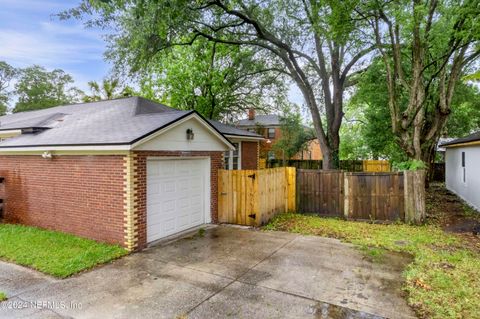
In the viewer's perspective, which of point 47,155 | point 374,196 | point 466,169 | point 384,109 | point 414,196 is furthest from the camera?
point 384,109

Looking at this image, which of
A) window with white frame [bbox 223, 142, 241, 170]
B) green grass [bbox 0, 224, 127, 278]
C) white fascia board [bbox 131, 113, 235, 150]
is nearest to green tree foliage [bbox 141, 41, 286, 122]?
window with white frame [bbox 223, 142, 241, 170]

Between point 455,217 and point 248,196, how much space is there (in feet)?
24.5

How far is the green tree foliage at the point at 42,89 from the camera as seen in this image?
36469 millimetres

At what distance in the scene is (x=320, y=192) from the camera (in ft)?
34.1

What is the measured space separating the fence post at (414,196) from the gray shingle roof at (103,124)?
23.0 feet

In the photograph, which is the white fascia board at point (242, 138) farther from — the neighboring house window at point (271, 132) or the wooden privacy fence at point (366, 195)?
the neighboring house window at point (271, 132)

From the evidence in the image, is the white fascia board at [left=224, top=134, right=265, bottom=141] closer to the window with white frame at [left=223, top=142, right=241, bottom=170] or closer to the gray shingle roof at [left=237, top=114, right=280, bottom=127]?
the window with white frame at [left=223, top=142, right=241, bottom=170]

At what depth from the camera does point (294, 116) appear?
78.4 ft

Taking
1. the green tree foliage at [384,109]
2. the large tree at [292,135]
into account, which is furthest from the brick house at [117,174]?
the large tree at [292,135]

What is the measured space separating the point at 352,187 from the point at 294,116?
14.8 m

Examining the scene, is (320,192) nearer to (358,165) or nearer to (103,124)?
(103,124)

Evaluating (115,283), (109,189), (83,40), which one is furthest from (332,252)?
(83,40)

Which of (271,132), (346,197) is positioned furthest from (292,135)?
(346,197)

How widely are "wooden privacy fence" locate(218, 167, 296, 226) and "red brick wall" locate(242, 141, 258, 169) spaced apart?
18.7ft
